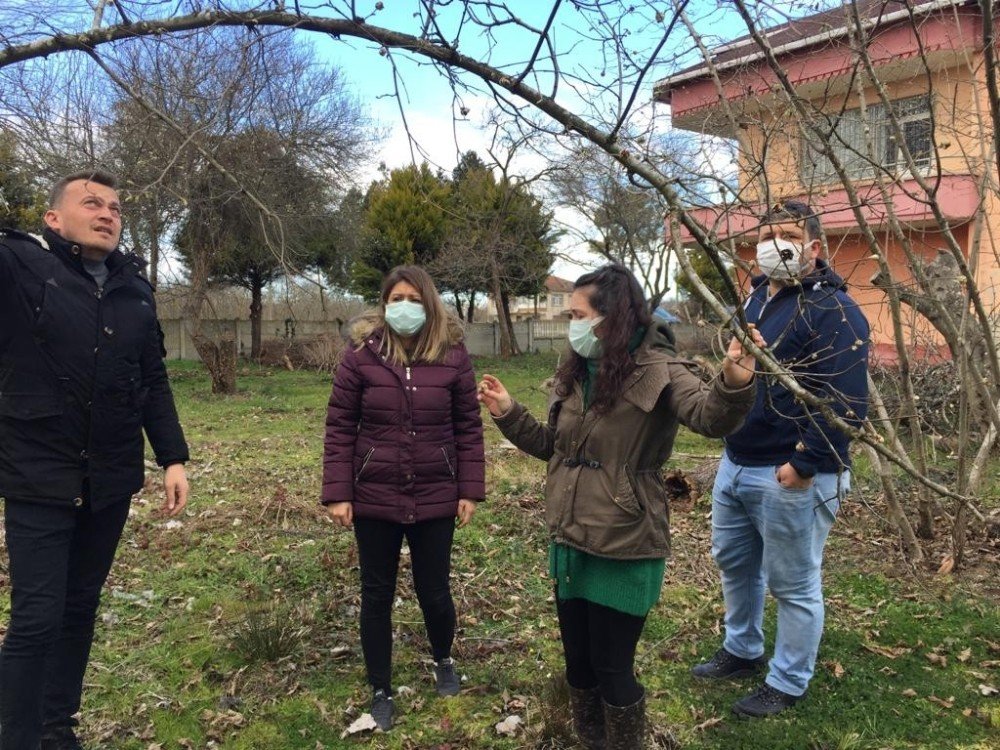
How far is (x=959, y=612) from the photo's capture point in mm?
4090

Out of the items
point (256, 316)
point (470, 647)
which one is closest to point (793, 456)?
point (470, 647)

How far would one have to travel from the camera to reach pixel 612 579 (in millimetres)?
2479

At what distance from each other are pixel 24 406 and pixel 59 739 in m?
1.27

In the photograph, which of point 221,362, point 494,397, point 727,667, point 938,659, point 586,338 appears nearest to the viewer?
point 586,338

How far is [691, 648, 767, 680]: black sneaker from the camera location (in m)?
3.46

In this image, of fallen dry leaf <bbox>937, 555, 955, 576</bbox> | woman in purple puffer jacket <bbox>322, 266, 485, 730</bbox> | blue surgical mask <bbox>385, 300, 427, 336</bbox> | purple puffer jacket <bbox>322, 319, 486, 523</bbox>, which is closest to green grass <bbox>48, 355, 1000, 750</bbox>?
fallen dry leaf <bbox>937, 555, 955, 576</bbox>

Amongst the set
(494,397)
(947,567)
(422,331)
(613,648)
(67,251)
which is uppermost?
(67,251)

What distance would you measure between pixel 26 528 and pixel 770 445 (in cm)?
273

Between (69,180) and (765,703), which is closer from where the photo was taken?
(69,180)

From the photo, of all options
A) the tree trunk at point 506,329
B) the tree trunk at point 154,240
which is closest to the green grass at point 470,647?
the tree trunk at point 154,240

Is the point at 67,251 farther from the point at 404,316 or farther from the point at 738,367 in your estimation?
the point at 738,367

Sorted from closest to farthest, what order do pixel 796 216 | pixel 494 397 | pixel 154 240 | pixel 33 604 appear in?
pixel 796 216
pixel 33 604
pixel 494 397
pixel 154 240

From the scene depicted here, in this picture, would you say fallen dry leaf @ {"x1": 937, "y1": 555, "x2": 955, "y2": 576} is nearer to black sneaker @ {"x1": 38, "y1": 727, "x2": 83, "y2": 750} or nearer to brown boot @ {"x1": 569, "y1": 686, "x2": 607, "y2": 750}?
brown boot @ {"x1": 569, "y1": 686, "x2": 607, "y2": 750}

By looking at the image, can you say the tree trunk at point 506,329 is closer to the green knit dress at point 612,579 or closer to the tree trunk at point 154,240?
the tree trunk at point 154,240
